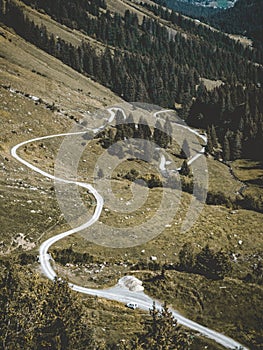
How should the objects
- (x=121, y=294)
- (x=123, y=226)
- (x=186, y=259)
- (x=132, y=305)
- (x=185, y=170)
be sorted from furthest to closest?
(x=185, y=170), (x=123, y=226), (x=186, y=259), (x=121, y=294), (x=132, y=305)

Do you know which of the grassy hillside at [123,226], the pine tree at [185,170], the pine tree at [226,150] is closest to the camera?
the grassy hillside at [123,226]

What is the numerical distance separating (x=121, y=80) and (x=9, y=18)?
54712 mm

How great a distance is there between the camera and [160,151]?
114562mm

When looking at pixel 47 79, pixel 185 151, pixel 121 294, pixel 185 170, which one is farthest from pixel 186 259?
pixel 47 79

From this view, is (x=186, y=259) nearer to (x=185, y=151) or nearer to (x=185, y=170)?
(x=185, y=170)

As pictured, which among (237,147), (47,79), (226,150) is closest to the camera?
(226,150)

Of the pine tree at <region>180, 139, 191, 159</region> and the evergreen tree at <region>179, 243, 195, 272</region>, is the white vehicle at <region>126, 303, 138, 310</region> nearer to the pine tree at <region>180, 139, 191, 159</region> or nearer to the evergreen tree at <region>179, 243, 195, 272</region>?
the evergreen tree at <region>179, 243, 195, 272</region>

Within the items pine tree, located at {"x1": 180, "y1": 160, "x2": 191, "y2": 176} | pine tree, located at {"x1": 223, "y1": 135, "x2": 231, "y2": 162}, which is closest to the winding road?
pine tree, located at {"x1": 180, "y1": 160, "x2": 191, "y2": 176}

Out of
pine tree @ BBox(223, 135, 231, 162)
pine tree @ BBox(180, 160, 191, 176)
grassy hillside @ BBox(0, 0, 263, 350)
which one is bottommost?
pine tree @ BBox(223, 135, 231, 162)

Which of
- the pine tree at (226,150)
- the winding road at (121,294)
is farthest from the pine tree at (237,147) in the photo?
the winding road at (121,294)

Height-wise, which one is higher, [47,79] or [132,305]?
[132,305]

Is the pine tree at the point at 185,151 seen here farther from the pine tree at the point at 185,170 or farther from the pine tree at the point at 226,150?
the pine tree at the point at 185,170

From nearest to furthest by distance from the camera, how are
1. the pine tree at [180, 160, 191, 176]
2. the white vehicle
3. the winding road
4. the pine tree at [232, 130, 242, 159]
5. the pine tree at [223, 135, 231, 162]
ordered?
the winding road → the white vehicle → the pine tree at [180, 160, 191, 176] → the pine tree at [223, 135, 231, 162] → the pine tree at [232, 130, 242, 159]

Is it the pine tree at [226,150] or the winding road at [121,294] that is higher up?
the winding road at [121,294]
